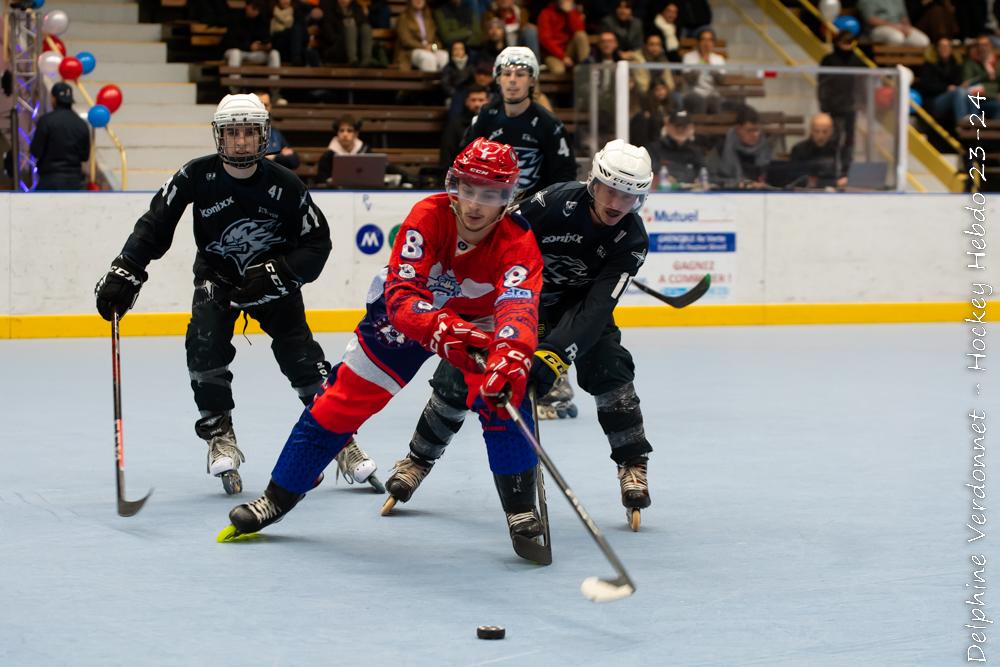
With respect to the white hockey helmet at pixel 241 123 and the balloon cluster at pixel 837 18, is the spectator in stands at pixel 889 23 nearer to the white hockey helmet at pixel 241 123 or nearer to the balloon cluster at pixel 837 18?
the balloon cluster at pixel 837 18

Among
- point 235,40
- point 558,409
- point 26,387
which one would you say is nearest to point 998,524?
point 558,409

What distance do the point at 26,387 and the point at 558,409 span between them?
114 inches

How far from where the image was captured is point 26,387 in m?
7.70

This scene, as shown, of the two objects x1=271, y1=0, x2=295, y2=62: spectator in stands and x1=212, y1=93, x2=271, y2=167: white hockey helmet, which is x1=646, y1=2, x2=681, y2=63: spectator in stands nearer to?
x1=271, y1=0, x2=295, y2=62: spectator in stands

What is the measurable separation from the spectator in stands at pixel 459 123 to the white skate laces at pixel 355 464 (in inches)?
269

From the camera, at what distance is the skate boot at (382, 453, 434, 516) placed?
4797mm

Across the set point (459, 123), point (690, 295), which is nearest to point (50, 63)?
point (459, 123)

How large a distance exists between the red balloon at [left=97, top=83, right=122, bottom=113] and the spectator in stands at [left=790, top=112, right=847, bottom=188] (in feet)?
18.4

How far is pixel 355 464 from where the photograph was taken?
5.11m

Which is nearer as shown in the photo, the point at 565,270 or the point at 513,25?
the point at 565,270

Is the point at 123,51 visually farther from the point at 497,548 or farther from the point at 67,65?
the point at 497,548

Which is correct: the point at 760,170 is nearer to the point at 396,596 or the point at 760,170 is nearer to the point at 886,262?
the point at 886,262

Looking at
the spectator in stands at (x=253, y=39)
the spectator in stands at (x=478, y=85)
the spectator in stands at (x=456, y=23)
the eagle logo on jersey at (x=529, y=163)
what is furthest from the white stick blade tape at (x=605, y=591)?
the spectator in stands at (x=456, y=23)

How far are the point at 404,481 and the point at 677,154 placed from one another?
682cm
